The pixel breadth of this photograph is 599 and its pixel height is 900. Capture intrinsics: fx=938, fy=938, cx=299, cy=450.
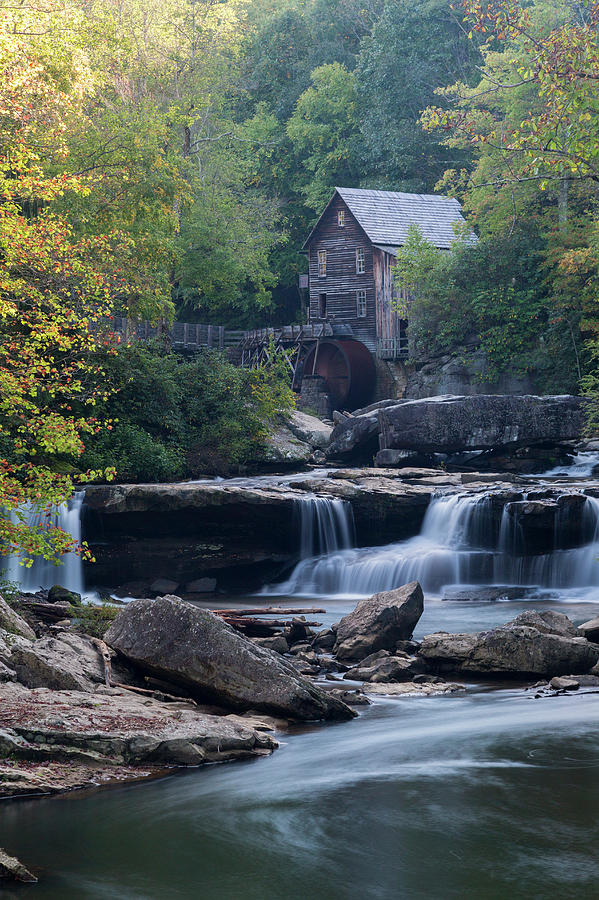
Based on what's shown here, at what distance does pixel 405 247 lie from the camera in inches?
1538

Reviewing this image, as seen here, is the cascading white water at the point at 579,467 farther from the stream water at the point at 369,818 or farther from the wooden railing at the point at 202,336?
the wooden railing at the point at 202,336

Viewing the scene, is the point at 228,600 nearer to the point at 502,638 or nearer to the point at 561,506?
the point at 561,506

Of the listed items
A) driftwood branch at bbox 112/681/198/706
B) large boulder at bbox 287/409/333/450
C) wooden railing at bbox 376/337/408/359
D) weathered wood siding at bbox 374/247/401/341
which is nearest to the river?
driftwood branch at bbox 112/681/198/706

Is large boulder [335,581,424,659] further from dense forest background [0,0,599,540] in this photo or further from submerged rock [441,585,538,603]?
submerged rock [441,585,538,603]

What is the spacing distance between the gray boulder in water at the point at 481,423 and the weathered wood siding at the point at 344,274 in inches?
822

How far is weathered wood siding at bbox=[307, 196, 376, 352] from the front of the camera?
154 ft

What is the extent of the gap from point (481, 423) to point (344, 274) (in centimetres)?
2382

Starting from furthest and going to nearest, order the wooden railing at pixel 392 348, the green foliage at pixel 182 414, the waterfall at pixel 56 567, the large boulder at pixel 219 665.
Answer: the wooden railing at pixel 392 348 < the green foliage at pixel 182 414 < the waterfall at pixel 56 567 < the large boulder at pixel 219 665

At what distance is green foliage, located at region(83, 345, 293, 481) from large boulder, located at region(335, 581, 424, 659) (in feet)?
40.1

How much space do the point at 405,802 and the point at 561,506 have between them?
41.3ft

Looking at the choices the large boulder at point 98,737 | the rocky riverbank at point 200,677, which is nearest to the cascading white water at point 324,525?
the rocky riverbank at point 200,677

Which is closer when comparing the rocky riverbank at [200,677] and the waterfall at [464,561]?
the rocky riverbank at [200,677]

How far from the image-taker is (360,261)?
47.4 metres

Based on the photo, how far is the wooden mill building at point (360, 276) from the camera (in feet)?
147
